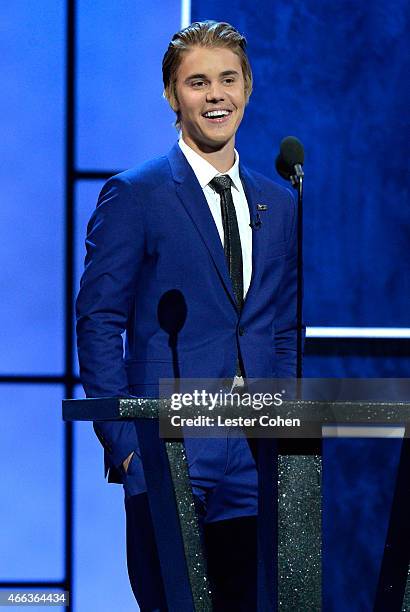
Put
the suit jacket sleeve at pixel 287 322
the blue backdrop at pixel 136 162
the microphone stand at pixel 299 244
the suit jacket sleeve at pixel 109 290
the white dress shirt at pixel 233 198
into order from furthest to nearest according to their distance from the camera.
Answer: the blue backdrop at pixel 136 162 < the suit jacket sleeve at pixel 287 322 < the white dress shirt at pixel 233 198 < the suit jacket sleeve at pixel 109 290 < the microphone stand at pixel 299 244

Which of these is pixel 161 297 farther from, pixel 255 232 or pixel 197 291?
pixel 255 232

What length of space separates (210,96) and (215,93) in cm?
1

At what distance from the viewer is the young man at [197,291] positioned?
2160 mm

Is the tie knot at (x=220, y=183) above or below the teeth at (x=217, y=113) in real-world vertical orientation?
below

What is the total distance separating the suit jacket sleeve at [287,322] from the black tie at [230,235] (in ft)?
0.51

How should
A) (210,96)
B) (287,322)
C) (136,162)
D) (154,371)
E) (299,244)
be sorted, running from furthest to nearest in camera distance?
(136,162) → (287,322) → (210,96) → (154,371) → (299,244)

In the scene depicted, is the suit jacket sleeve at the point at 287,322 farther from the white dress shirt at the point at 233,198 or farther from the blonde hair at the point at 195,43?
the blonde hair at the point at 195,43

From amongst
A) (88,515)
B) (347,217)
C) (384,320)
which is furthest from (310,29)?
(88,515)

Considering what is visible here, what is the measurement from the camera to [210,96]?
7.69 ft

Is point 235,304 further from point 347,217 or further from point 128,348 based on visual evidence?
point 347,217

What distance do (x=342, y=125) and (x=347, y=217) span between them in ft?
0.93

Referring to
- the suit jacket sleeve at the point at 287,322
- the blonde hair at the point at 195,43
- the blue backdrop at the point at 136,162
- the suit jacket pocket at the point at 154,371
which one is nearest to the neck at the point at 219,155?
the blonde hair at the point at 195,43

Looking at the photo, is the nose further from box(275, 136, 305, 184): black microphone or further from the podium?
the podium

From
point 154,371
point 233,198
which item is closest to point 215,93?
point 233,198
